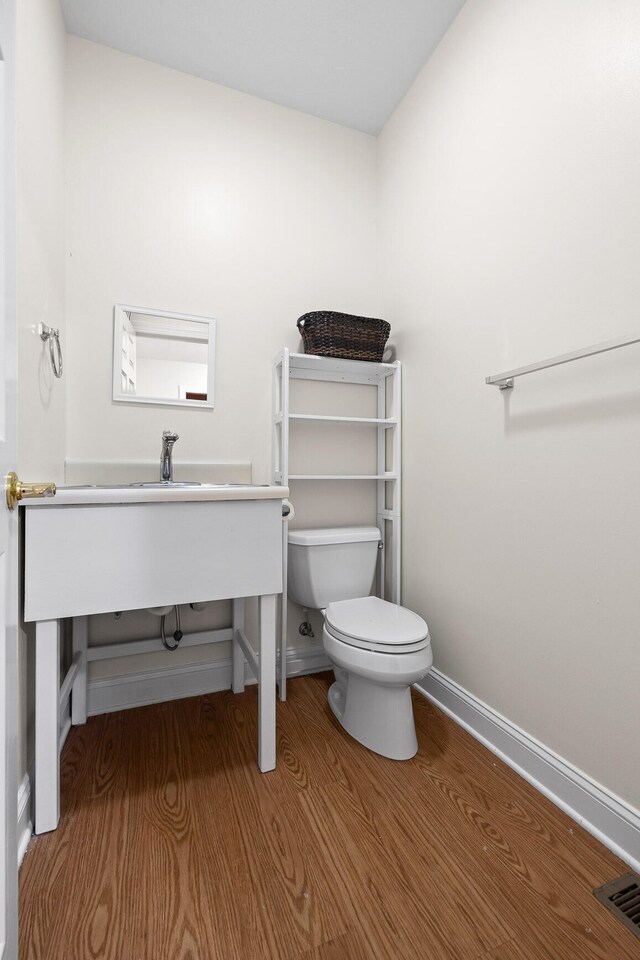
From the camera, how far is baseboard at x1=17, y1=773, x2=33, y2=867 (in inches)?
41.8

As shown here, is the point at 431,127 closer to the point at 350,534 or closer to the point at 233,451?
the point at 233,451

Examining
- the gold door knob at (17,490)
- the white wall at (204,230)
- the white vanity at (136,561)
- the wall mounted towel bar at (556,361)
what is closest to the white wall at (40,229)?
the white wall at (204,230)

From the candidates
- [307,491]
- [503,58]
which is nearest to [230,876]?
[307,491]

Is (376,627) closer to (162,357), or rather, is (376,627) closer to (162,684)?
(162,684)

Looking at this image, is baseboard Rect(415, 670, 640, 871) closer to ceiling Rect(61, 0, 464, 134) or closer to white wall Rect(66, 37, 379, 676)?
white wall Rect(66, 37, 379, 676)

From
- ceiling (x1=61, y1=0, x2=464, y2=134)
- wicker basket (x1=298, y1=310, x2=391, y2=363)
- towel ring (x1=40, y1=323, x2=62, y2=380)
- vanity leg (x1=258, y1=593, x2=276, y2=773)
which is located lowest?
vanity leg (x1=258, y1=593, x2=276, y2=773)

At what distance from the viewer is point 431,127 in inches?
70.4

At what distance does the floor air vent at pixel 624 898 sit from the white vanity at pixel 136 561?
2.86 feet

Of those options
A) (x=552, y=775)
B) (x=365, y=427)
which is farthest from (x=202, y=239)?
(x=552, y=775)

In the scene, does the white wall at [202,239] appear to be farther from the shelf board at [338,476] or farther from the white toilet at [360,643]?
the white toilet at [360,643]

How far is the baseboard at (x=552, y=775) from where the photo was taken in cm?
106

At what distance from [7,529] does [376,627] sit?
111cm

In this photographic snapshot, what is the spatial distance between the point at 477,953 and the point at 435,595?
103 cm

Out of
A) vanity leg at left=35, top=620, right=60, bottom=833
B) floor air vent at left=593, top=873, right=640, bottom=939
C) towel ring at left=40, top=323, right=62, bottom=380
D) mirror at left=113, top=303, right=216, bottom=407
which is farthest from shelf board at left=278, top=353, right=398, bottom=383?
floor air vent at left=593, top=873, right=640, bottom=939
